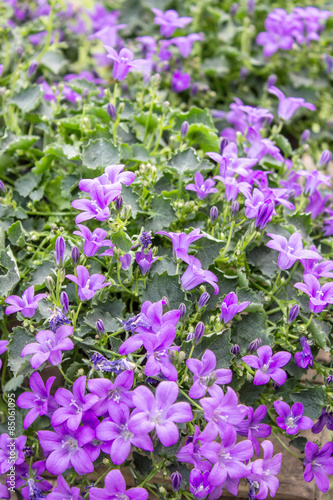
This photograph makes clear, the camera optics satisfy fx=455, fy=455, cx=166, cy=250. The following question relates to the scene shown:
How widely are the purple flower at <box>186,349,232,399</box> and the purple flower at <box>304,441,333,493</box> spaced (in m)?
0.40

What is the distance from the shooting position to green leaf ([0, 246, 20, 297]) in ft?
4.59

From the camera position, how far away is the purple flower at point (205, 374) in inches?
44.6

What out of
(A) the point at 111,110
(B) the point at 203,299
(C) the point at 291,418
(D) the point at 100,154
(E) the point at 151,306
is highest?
(A) the point at 111,110

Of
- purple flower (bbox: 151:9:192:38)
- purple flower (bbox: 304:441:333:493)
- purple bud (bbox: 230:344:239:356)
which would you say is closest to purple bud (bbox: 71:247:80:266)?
purple bud (bbox: 230:344:239:356)

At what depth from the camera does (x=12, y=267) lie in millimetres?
1442

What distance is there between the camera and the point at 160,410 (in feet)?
3.50

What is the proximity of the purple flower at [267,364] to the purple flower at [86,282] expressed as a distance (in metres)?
0.45

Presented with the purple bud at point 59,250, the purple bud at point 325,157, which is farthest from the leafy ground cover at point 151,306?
the purple bud at point 325,157

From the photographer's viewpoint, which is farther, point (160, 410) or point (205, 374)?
point (205, 374)

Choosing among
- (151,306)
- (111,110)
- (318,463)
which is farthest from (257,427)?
(111,110)

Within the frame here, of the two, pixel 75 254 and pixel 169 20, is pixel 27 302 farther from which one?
pixel 169 20

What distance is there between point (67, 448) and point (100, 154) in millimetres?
961

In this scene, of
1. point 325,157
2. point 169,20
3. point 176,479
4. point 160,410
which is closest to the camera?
point 160,410

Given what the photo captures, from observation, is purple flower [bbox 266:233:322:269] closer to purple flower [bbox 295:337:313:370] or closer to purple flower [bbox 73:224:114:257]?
purple flower [bbox 295:337:313:370]
